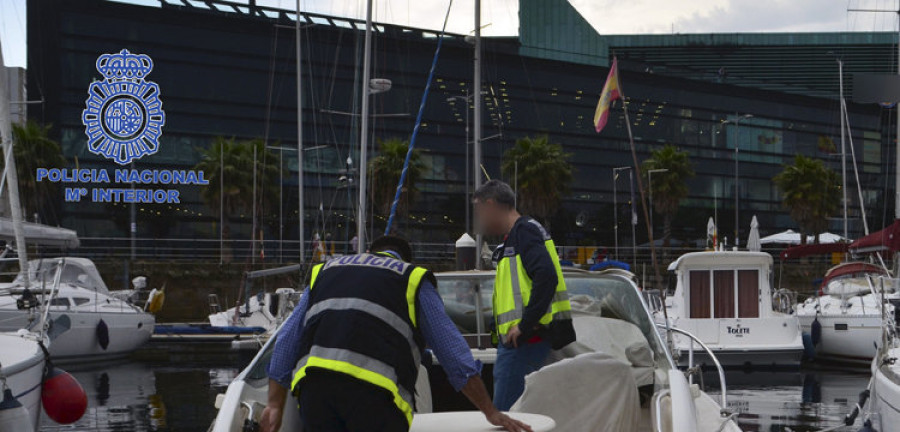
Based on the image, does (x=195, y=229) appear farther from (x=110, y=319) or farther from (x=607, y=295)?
(x=607, y=295)

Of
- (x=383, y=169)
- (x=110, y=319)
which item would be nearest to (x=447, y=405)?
(x=110, y=319)

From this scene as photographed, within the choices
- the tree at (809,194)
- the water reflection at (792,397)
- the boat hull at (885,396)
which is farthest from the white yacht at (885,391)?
the tree at (809,194)

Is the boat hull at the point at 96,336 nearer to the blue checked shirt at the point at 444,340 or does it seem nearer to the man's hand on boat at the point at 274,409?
the man's hand on boat at the point at 274,409

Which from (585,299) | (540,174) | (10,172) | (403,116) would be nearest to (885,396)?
(585,299)

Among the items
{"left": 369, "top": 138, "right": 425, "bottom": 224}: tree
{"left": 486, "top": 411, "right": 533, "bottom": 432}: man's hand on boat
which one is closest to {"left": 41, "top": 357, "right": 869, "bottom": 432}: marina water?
{"left": 486, "top": 411, "right": 533, "bottom": 432}: man's hand on boat

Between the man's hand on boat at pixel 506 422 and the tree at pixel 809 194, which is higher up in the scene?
the tree at pixel 809 194

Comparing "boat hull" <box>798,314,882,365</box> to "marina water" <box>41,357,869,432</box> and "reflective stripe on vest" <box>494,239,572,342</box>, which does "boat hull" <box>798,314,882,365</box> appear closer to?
"marina water" <box>41,357,869,432</box>

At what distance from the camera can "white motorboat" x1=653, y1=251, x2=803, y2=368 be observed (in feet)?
64.7

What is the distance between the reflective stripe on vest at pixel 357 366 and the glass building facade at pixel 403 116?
37.4m

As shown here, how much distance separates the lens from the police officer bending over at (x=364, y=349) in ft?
12.5

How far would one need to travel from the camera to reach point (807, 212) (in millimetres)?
53969

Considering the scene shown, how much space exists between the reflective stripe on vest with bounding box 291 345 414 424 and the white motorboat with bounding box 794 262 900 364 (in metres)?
18.8

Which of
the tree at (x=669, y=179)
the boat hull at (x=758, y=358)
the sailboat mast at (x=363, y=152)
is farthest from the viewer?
the tree at (x=669, y=179)

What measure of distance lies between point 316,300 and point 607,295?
11.0ft
